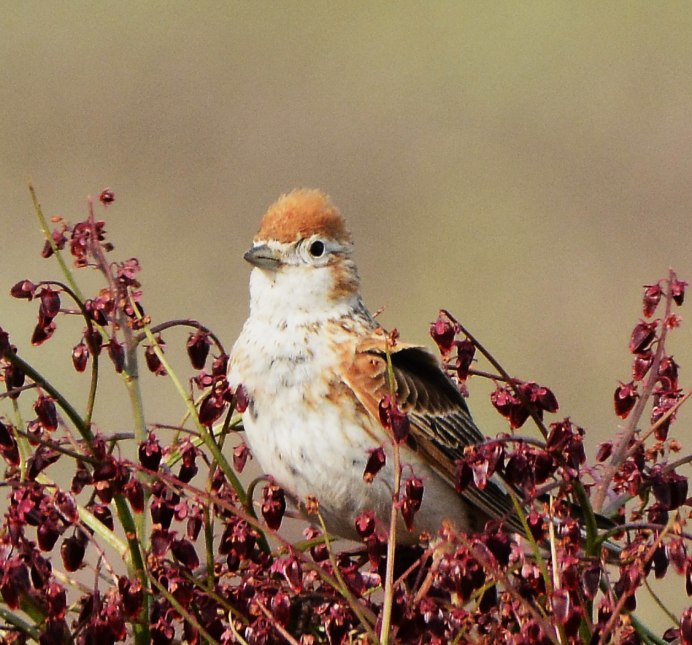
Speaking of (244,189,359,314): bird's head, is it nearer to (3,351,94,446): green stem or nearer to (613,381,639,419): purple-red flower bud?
(613,381,639,419): purple-red flower bud

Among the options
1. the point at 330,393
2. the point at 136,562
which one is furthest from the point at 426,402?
the point at 136,562

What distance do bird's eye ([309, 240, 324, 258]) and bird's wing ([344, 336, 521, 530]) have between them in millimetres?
445

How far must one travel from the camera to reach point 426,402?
5145 millimetres

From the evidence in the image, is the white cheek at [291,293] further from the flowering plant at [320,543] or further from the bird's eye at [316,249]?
the flowering plant at [320,543]

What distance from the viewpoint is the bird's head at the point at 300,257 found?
5363 millimetres

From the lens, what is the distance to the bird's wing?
4.94 m

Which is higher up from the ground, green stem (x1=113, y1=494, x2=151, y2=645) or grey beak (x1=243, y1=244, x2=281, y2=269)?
grey beak (x1=243, y1=244, x2=281, y2=269)

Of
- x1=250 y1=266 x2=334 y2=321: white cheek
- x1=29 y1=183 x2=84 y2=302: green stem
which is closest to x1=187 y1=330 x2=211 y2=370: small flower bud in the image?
x1=29 y1=183 x2=84 y2=302: green stem

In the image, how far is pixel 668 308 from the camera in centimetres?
357

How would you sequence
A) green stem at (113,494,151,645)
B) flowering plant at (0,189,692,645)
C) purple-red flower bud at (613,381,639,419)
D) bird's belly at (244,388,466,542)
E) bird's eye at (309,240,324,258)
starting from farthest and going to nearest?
1. bird's eye at (309,240,324,258)
2. bird's belly at (244,388,466,542)
3. purple-red flower bud at (613,381,639,419)
4. green stem at (113,494,151,645)
5. flowering plant at (0,189,692,645)

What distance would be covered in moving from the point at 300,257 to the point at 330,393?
2.17ft

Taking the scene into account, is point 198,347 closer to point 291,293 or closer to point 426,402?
point 426,402

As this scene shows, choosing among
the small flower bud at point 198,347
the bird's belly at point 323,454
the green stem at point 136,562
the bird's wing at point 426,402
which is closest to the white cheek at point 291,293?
the bird's wing at point 426,402

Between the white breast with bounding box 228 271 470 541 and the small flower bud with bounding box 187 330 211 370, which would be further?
→ the white breast with bounding box 228 271 470 541
